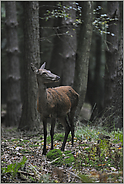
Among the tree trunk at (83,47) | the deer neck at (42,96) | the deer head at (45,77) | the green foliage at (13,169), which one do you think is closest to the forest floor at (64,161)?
the green foliage at (13,169)

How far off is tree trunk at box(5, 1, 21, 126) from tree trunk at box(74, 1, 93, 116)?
3.09 meters

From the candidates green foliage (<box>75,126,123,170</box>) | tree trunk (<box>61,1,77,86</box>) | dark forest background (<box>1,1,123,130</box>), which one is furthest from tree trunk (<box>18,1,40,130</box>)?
green foliage (<box>75,126,123,170</box>)

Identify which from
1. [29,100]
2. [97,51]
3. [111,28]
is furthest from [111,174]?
[97,51]

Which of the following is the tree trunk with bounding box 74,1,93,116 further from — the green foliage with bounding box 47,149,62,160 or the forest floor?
the green foliage with bounding box 47,149,62,160

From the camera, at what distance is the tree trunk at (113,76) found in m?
8.94

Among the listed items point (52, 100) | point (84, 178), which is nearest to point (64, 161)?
point (84, 178)

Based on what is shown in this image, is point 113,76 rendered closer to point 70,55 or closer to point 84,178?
point 70,55

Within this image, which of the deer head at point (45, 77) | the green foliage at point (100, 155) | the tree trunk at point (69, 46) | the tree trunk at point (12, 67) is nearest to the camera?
the deer head at point (45, 77)

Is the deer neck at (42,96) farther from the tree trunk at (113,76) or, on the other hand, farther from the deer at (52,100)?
the tree trunk at (113,76)

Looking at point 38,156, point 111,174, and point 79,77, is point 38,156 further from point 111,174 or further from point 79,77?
point 79,77

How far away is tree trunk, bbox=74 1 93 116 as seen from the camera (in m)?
8.49

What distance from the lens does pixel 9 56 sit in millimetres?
10516

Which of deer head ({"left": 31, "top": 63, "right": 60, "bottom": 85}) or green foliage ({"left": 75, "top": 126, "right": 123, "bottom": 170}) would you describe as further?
green foliage ({"left": 75, "top": 126, "right": 123, "bottom": 170})

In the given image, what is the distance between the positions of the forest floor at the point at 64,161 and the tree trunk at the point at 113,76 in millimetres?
1458
